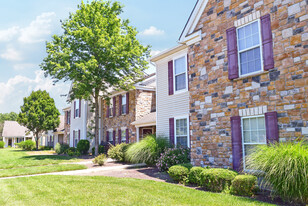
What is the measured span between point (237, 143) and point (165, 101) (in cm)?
683

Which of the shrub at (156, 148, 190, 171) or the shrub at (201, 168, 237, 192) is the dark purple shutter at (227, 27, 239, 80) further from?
the shrub at (156, 148, 190, 171)

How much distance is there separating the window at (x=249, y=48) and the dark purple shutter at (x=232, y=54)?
14cm

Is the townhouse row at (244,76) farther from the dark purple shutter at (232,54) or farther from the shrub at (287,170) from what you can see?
the shrub at (287,170)

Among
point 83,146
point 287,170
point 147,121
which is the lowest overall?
point 83,146

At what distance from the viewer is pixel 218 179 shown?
703cm

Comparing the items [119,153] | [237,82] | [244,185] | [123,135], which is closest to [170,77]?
[119,153]

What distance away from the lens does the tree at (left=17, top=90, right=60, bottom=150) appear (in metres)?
32.1

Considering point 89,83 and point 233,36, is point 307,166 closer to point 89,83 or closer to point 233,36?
point 233,36

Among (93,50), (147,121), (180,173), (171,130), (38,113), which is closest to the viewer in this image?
(180,173)

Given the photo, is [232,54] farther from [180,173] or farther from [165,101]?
[165,101]

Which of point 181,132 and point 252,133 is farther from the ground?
point 252,133

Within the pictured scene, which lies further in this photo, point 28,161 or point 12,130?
point 12,130

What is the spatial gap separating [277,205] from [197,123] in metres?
4.43

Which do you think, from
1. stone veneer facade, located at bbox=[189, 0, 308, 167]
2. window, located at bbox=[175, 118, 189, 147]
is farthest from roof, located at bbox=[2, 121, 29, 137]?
stone veneer facade, located at bbox=[189, 0, 308, 167]
